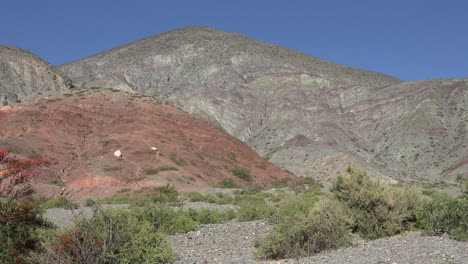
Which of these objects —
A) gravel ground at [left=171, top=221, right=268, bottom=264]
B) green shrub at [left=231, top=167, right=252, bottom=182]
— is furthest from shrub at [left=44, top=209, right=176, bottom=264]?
green shrub at [left=231, top=167, right=252, bottom=182]

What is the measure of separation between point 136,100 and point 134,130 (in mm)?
9654

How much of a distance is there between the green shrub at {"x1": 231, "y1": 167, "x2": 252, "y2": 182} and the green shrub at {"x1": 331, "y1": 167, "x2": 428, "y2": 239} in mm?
23204

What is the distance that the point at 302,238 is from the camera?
8.84 m

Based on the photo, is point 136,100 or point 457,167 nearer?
point 136,100

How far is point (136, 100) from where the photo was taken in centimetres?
4684

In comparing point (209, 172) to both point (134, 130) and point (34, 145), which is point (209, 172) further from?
point (34, 145)

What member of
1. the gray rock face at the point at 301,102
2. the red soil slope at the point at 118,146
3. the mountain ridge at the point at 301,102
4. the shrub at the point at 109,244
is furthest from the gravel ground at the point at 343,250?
the gray rock face at the point at 301,102

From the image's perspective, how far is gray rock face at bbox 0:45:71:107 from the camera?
58.6m

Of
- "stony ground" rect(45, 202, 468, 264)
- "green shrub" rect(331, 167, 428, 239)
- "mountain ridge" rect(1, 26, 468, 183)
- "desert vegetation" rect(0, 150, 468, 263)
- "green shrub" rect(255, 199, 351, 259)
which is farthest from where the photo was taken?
"mountain ridge" rect(1, 26, 468, 183)

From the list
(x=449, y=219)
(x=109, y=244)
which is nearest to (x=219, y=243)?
(x=109, y=244)

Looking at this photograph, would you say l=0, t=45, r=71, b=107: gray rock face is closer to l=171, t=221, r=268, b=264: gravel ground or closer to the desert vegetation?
l=171, t=221, r=268, b=264: gravel ground

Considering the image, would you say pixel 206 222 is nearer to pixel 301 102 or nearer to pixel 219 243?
pixel 219 243

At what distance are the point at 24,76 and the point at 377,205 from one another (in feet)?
206

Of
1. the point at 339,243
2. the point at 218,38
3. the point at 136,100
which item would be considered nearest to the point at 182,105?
the point at 136,100
